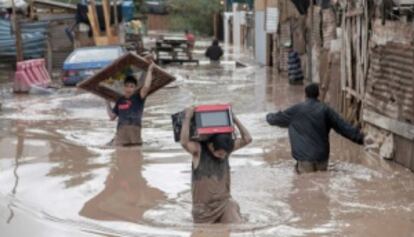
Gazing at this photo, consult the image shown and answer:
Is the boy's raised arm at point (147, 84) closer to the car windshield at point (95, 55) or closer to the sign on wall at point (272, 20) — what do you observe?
the car windshield at point (95, 55)

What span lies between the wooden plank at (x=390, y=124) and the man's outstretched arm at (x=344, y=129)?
0.75 m

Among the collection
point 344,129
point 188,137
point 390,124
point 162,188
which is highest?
point 188,137

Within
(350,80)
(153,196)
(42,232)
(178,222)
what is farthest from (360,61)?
(42,232)

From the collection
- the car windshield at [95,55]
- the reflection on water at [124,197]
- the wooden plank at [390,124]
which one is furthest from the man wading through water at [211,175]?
the car windshield at [95,55]

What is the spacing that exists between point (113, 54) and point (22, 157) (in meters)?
11.3

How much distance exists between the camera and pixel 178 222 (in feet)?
25.4

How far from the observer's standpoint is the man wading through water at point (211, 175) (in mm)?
6941

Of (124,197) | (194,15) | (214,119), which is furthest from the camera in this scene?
(194,15)

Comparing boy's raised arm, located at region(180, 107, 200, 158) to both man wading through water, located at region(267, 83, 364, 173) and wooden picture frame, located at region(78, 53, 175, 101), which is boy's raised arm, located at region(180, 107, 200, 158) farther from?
wooden picture frame, located at region(78, 53, 175, 101)

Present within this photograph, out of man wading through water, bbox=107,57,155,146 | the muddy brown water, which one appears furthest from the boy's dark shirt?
the muddy brown water

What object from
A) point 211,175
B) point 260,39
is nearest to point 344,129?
point 211,175

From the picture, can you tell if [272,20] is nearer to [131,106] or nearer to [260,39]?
[260,39]

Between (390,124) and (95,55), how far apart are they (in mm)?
13244

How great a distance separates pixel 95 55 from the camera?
22.6 metres
